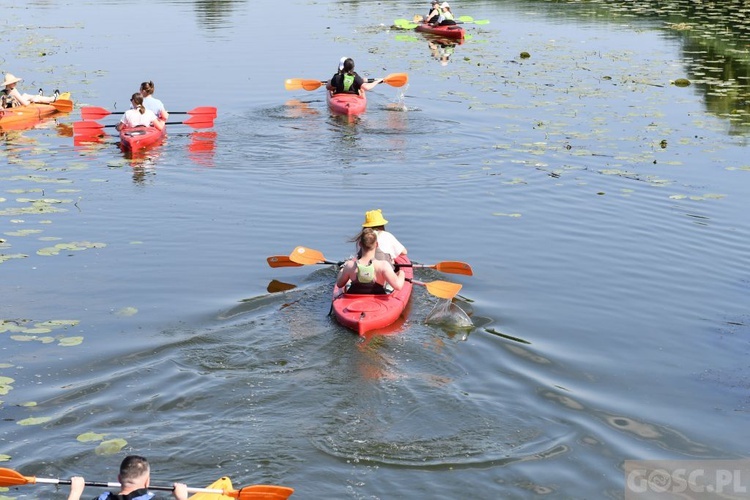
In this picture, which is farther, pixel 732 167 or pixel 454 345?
pixel 732 167

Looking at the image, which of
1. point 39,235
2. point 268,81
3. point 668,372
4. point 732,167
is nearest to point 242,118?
point 268,81

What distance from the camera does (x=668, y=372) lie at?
10.1 m

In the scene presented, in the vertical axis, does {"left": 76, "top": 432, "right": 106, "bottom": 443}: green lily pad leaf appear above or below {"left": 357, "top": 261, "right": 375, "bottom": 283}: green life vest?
below

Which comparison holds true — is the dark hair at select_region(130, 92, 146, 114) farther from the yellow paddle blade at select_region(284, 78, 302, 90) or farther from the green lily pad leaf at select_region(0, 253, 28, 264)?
the green lily pad leaf at select_region(0, 253, 28, 264)

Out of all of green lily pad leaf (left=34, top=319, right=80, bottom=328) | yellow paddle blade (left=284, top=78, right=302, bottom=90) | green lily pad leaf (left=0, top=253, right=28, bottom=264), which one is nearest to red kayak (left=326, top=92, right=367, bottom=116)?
yellow paddle blade (left=284, top=78, right=302, bottom=90)

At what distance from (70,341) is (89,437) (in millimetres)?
2422

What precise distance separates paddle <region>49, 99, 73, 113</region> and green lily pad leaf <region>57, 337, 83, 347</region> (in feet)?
39.1

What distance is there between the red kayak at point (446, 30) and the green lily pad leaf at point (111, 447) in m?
26.2

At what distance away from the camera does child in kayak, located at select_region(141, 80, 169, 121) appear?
1917cm

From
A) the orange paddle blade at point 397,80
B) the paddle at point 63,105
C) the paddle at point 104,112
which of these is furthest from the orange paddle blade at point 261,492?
the orange paddle blade at point 397,80

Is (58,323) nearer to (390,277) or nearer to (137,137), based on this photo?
(390,277)

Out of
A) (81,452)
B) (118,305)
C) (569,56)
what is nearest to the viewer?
(81,452)

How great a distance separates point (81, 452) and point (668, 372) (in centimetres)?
Answer: 554

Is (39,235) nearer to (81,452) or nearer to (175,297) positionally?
(175,297)
